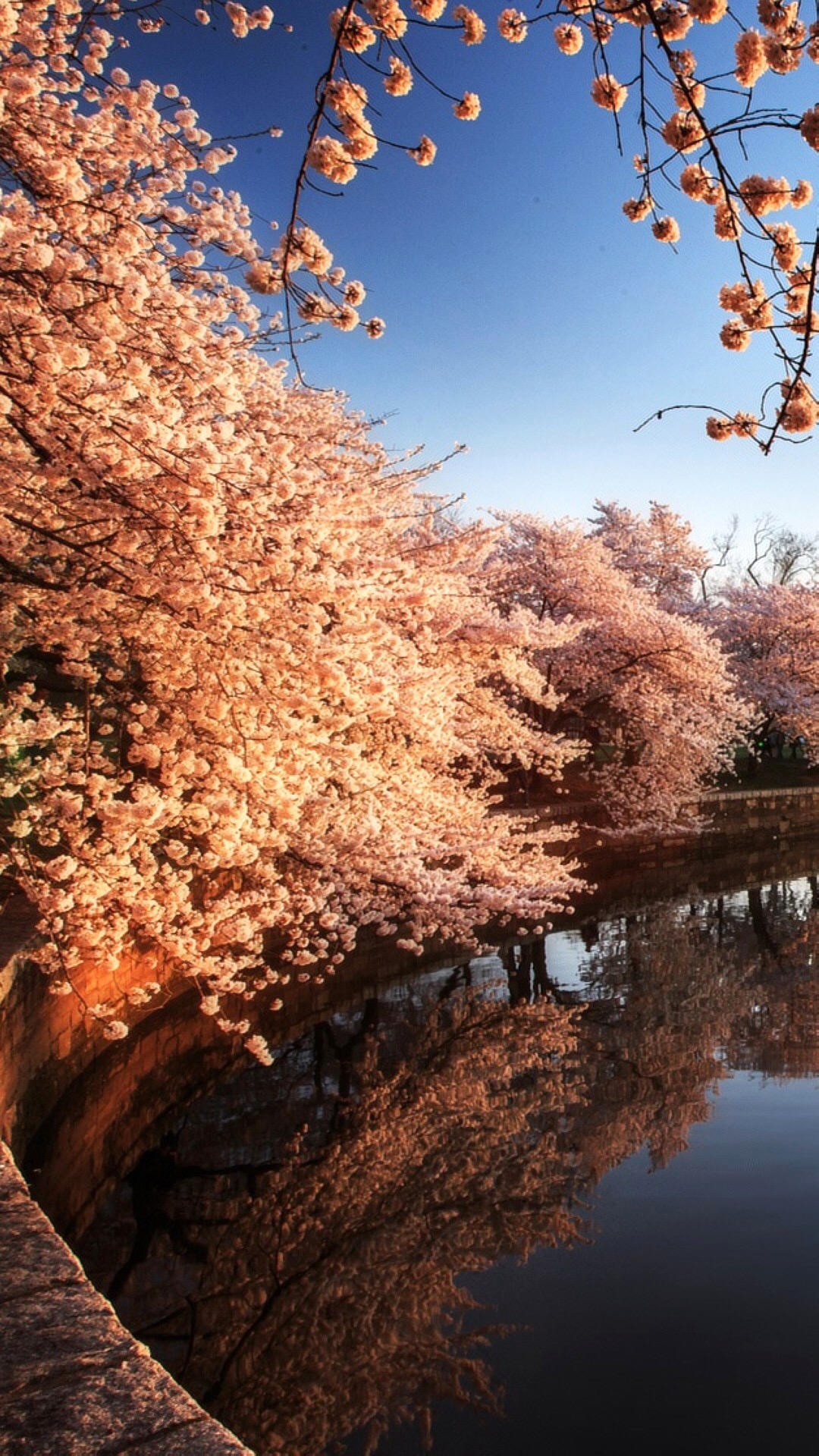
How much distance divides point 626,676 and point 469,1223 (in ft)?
48.7

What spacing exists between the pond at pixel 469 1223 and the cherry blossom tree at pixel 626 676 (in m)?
9.64

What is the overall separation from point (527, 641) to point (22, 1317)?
10945mm

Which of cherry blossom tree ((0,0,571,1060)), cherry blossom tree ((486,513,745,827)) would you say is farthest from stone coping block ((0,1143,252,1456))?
cherry blossom tree ((486,513,745,827))

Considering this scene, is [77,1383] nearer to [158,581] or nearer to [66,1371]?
[66,1371]

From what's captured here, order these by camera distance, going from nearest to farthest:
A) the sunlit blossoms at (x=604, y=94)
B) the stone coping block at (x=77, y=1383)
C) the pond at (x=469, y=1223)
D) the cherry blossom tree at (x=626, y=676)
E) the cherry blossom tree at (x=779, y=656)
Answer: the stone coping block at (x=77, y=1383) < the sunlit blossoms at (x=604, y=94) < the pond at (x=469, y=1223) < the cherry blossom tree at (x=626, y=676) < the cherry blossom tree at (x=779, y=656)

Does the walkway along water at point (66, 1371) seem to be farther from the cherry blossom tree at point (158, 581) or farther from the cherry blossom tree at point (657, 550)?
the cherry blossom tree at point (657, 550)

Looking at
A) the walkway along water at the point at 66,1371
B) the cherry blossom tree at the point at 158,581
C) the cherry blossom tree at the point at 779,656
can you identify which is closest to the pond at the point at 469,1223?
the cherry blossom tree at the point at 158,581

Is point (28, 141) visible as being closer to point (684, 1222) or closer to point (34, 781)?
point (34, 781)

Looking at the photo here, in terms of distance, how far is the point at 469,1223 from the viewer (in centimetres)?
589

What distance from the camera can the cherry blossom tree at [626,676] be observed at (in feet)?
62.6

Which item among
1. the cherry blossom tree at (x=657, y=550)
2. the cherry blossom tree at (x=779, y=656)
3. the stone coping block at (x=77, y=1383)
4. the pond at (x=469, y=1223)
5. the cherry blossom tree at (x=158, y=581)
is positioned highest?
the cherry blossom tree at (x=657, y=550)

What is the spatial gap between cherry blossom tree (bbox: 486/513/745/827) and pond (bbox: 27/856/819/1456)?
964 cm

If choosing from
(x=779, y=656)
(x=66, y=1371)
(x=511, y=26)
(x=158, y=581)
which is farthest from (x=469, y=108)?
(x=779, y=656)

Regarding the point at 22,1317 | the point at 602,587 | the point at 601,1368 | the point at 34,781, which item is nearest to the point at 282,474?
the point at 34,781
